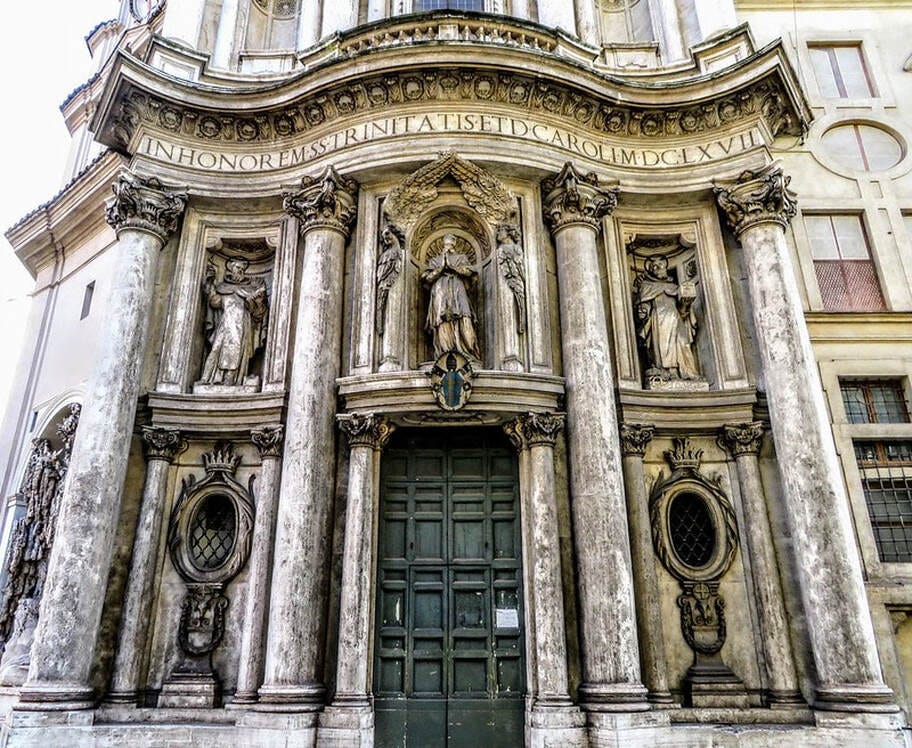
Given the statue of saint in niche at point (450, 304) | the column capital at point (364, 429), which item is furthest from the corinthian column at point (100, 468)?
the statue of saint in niche at point (450, 304)

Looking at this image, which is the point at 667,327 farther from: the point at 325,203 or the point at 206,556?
the point at 206,556

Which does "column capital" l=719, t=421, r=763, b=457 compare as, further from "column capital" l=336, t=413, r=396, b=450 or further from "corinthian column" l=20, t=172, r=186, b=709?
"corinthian column" l=20, t=172, r=186, b=709

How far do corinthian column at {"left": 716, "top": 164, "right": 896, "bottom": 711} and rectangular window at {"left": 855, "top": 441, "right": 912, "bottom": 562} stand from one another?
5.45 ft

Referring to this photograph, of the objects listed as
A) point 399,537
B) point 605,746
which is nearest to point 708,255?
point 399,537

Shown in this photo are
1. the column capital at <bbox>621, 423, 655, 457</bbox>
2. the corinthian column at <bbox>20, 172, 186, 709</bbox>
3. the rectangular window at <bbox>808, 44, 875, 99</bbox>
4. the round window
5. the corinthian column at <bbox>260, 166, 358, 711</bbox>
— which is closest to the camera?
the corinthian column at <bbox>260, 166, 358, 711</bbox>

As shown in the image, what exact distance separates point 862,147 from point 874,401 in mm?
5222

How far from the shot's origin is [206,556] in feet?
34.4

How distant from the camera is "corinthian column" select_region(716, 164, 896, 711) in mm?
9062

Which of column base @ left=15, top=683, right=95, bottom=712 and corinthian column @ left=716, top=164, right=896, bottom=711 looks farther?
corinthian column @ left=716, top=164, right=896, bottom=711

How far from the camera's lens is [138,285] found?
438 inches

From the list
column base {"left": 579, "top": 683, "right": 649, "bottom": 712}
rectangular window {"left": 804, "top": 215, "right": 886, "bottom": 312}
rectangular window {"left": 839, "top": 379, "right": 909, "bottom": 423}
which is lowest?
column base {"left": 579, "top": 683, "right": 649, "bottom": 712}

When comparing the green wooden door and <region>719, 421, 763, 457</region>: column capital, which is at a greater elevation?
<region>719, 421, 763, 457</region>: column capital

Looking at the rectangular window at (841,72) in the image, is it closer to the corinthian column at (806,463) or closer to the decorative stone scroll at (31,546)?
the corinthian column at (806,463)

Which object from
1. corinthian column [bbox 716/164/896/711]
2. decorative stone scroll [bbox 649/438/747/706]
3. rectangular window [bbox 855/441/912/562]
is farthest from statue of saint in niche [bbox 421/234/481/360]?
rectangular window [bbox 855/441/912/562]
